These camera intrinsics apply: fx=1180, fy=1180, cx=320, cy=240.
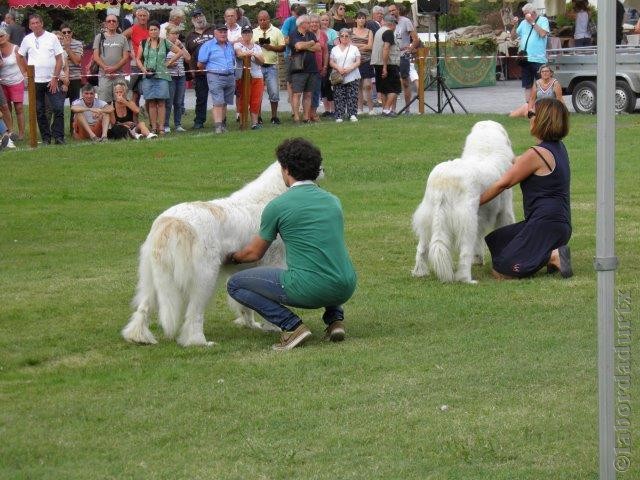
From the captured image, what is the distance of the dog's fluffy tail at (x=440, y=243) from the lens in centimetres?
1059

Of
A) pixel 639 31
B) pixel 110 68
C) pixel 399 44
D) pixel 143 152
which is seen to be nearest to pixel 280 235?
pixel 143 152

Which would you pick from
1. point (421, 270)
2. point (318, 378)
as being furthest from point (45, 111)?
point (318, 378)

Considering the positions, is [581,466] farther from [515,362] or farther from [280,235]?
[280,235]

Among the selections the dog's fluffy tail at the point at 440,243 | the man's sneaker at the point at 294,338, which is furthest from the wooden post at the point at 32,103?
the man's sneaker at the point at 294,338

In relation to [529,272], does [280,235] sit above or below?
above

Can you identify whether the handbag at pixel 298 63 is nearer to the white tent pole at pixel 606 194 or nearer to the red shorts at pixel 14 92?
the red shorts at pixel 14 92

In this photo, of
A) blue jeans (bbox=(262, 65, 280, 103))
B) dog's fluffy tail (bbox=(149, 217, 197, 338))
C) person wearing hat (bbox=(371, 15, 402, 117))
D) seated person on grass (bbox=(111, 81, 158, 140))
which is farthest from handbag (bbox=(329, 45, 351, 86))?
dog's fluffy tail (bbox=(149, 217, 197, 338))

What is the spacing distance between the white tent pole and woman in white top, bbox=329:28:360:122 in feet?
63.0

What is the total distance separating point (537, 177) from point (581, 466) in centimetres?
533

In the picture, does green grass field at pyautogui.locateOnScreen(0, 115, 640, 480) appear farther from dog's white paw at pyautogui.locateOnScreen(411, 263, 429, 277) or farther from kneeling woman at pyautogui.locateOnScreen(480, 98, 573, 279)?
kneeling woman at pyautogui.locateOnScreen(480, 98, 573, 279)

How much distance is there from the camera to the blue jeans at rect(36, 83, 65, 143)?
21203mm

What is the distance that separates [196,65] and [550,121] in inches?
566

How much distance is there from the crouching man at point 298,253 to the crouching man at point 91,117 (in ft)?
44.4

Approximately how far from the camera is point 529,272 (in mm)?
10852
